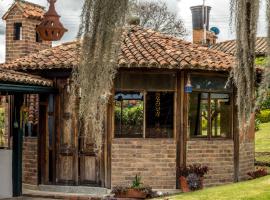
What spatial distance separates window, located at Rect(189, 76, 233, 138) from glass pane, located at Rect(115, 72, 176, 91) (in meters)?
0.83

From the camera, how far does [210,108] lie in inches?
571

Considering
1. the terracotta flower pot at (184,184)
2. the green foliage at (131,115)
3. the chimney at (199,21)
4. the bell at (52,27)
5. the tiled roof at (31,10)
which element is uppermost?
the chimney at (199,21)

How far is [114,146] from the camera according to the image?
1382cm

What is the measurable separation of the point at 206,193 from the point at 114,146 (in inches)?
116

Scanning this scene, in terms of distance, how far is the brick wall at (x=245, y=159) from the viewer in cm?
1499

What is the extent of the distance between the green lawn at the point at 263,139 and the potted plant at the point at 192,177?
34.4 ft

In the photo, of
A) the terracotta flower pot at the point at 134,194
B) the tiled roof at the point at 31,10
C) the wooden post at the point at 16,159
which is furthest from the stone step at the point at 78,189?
the tiled roof at the point at 31,10

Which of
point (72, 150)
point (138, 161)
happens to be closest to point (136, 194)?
point (138, 161)

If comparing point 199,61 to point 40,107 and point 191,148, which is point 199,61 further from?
point 40,107

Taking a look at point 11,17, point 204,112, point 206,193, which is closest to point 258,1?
point 206,193

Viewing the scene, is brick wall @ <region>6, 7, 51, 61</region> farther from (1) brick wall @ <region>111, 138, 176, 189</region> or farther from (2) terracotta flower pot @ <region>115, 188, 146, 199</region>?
(2) terracotta flower pot @ <region>115, 188, 146, 199</region>

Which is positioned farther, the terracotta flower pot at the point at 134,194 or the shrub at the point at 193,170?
the shrub at the point at 193,170

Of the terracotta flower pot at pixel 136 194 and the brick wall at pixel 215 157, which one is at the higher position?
the brick wall at pixel 215 157

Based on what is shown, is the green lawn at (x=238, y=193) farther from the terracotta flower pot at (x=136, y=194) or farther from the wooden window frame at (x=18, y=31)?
the wooden window frame at (x=18, y=31)
